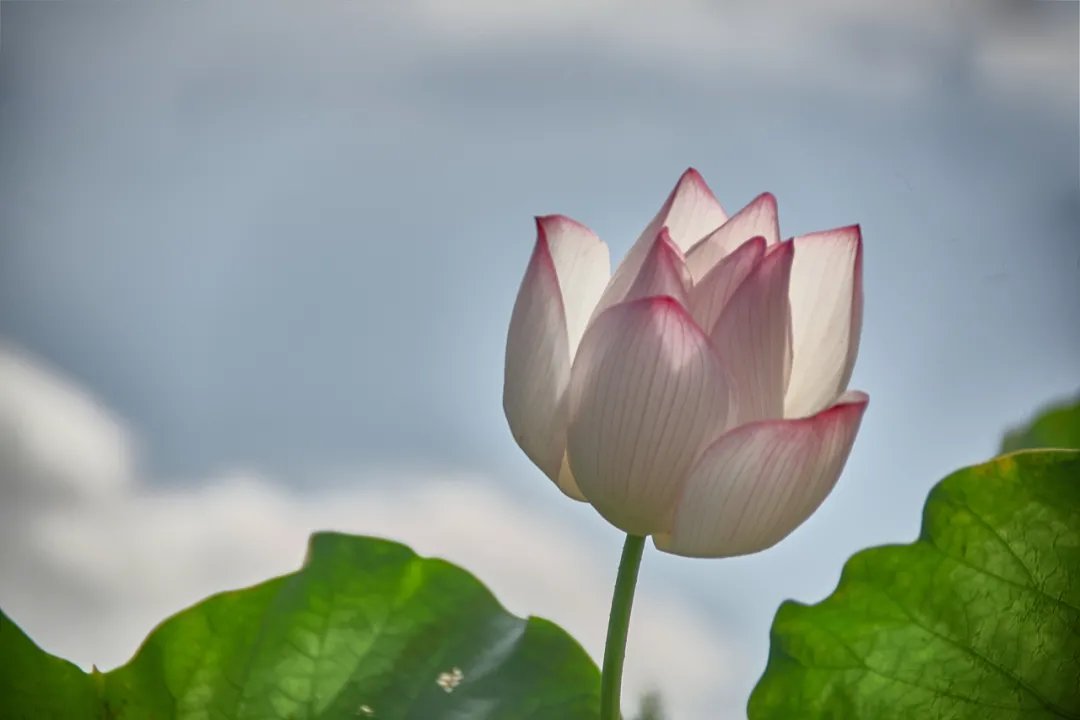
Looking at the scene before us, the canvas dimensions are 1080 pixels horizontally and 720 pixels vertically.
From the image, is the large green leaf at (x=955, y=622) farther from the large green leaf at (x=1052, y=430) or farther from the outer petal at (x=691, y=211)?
the large green leaf at (x=1052, y=430)

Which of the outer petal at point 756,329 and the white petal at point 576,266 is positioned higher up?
the white petal at point 576,266

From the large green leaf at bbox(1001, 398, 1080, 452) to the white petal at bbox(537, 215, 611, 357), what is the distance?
43 cm

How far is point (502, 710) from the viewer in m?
Result: 0.39

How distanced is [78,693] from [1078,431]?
0.62 m

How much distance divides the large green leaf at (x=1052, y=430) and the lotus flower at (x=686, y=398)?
42 centimetres

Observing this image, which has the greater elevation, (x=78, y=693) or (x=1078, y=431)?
(x=1078, y=431)

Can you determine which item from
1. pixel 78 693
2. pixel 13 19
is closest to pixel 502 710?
pixel 78 693

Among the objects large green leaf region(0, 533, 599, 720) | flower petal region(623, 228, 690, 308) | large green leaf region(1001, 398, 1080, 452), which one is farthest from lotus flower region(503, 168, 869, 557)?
large green leaf region(1001, 398, 1080, 452)

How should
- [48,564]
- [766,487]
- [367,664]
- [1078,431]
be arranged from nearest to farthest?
[766,487] → [367,664] → [48,564] → [1078,431]

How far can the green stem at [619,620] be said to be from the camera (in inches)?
12.3

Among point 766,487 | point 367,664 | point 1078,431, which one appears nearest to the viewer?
point 766,487

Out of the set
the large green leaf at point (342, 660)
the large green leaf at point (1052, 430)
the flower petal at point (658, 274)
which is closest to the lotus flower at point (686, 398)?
the flower petal at point (658, 274)

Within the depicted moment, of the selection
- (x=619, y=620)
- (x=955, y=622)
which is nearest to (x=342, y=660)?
(x=619, y=620)

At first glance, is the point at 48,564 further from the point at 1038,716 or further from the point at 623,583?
the point at 1038,716
